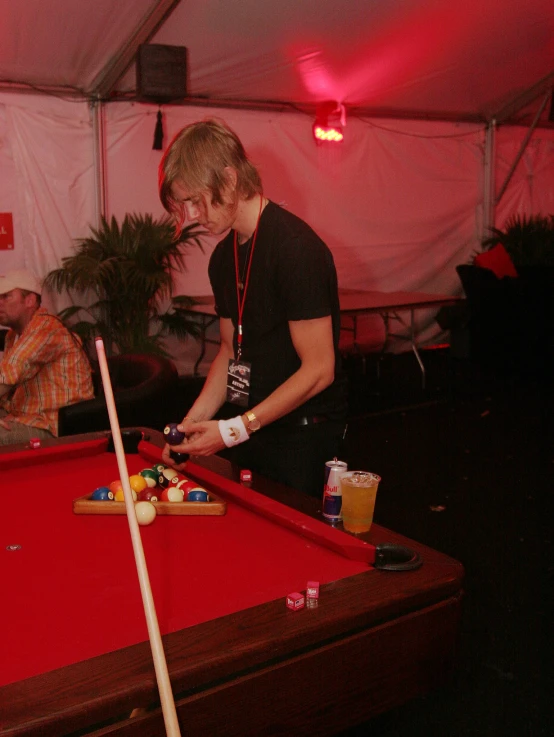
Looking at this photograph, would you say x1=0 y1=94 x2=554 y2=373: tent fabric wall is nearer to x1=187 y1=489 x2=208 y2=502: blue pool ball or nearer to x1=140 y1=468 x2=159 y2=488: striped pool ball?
x1=140 y1=468 x2=159 y2=488: striped pool ball

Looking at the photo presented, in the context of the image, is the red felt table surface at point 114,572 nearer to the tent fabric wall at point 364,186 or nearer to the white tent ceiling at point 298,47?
the white tent ceiling at point 298,47

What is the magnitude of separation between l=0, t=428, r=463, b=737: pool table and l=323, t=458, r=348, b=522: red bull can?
29 millimetres

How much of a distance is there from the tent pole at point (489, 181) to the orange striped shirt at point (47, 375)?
5646 millimetres

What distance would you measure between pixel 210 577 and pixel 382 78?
5663 mm

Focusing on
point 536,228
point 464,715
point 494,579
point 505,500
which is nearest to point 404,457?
point 505,500

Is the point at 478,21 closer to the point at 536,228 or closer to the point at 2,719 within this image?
the point at 536,228

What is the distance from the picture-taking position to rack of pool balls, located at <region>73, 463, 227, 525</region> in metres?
1.72

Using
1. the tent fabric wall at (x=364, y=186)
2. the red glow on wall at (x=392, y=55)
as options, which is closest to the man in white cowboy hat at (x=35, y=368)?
the tent fabric wall at (x=364, y=186)

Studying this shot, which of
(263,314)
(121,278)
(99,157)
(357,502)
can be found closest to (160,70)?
Answer: (99,157)

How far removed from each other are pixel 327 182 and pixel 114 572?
6028 mm

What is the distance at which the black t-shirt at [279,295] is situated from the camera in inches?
74.4

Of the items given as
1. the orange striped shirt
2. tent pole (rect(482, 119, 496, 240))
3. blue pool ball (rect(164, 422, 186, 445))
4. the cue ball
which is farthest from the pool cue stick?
tent pole (rect(482, 119, 496, 240))

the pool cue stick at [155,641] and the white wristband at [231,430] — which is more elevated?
the white wristband at [231,430]

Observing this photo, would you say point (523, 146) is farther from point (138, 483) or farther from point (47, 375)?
point (138, 483)
